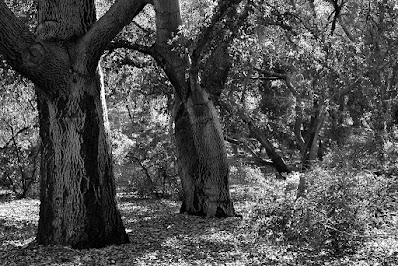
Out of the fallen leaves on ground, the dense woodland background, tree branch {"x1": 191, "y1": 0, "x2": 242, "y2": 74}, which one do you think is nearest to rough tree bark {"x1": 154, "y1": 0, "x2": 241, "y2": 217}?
tree branch {"x1": 191, "y1": 0, "x2": 242, "y2": 74}

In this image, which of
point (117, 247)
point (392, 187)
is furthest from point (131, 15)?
point (392, 187)

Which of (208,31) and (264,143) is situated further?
(264,143)

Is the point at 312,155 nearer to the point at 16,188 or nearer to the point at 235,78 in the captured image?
the point at 235,78

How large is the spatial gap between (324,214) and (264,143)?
39.4 feet

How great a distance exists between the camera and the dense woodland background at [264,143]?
651 centimetres

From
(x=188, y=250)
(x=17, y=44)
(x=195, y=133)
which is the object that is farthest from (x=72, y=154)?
(x=195, y=133)

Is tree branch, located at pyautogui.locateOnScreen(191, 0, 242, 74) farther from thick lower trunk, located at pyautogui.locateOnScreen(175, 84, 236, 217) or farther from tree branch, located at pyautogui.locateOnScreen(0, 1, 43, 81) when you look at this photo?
tree branch, located at pyautogui.locateOnScreen(0, 1, 43, 81)

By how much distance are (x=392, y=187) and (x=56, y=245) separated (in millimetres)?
4943

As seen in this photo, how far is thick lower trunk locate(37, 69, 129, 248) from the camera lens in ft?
24.1

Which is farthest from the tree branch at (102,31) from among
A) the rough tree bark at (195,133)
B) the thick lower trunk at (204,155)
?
the thick lower trunk at (204,155)

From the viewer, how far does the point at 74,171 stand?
7.35 m

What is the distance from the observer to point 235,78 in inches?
616

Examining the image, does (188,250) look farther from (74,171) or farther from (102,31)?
(102,31)

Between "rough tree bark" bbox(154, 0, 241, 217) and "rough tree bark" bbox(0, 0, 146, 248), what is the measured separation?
2525 mm
